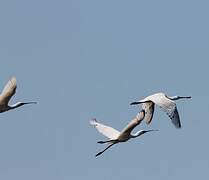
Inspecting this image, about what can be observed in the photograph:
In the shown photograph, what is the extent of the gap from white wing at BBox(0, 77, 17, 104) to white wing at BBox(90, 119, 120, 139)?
639 cm

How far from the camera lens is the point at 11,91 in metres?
93.2

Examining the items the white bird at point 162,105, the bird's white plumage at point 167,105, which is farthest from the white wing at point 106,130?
the bird's white plumage at point 167,105

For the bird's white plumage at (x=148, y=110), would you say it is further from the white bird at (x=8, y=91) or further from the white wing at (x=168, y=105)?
the white bird at (x=8, y=91)

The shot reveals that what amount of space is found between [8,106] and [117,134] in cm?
661

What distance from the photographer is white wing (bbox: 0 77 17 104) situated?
93312 millimetres

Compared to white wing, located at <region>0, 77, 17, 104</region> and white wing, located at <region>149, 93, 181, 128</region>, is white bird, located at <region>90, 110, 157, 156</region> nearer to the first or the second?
white wing, located at <region>149, 93, 181, 128</region>

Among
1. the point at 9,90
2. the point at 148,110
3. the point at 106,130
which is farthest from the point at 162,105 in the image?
the point at 9,90

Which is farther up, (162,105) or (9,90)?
(9,90)

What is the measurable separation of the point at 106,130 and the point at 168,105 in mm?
6958

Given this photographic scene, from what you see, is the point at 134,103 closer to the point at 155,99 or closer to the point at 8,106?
the point at 155,99

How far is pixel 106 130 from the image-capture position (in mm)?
97062

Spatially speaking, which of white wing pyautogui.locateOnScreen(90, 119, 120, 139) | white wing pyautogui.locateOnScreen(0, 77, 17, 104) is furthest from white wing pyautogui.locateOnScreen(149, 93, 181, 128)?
white wing pyautogui.locateOnScreen(0, 77, 17, 104)

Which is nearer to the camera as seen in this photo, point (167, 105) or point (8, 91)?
point (167, 105)

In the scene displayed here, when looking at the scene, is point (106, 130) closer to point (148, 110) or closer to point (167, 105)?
point (148, 110)
